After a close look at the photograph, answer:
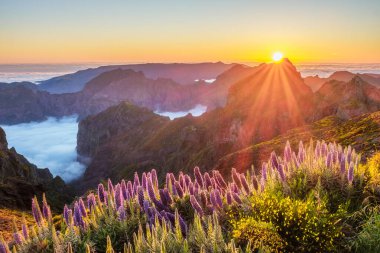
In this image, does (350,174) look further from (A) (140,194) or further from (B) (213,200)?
(A) (140,194)

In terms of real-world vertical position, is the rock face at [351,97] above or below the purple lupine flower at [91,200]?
below

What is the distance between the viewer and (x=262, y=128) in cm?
13788

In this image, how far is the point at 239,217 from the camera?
26.5ft

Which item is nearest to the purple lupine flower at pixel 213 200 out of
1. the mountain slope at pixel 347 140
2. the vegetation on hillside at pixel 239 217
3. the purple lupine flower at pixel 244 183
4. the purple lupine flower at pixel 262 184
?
the vegetation on hillside at pixel 239 217

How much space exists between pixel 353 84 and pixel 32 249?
255ft

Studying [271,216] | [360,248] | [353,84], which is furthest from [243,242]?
[353,84]

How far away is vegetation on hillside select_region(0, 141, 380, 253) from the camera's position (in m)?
6.53

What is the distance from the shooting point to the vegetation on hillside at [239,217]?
6.53 metres

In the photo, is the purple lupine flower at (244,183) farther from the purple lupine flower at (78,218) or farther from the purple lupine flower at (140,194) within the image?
the purple lupine flower at (78,218)

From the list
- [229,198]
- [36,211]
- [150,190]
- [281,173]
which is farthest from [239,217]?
[36,211]

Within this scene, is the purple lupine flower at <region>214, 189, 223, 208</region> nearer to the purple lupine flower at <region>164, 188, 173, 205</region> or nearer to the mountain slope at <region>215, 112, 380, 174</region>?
the purple lupine flower at <region>164, 188, 173, 205</region>

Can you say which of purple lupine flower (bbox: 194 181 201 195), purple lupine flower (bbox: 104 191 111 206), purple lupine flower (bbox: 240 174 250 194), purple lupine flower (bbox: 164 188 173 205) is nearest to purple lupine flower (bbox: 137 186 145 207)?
purple lupine flower (bbox: 164 188 173 205)

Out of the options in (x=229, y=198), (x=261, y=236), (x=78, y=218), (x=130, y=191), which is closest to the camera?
(x=261, y=236)

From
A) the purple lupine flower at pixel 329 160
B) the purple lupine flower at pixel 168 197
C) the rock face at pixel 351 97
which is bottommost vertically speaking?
the rock face at pixel 351 97
